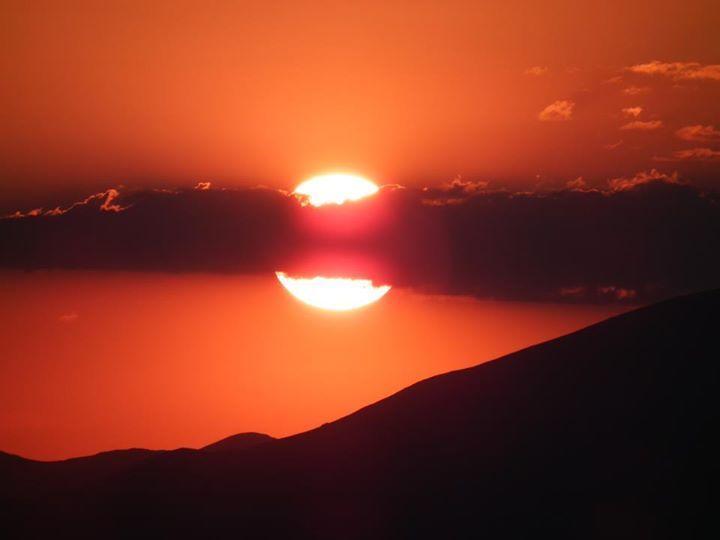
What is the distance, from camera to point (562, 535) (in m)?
76.2

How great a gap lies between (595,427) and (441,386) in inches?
958

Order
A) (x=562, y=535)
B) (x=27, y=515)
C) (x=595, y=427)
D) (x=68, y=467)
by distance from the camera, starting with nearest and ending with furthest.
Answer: (x=562, y=535) < (x=595, y=427) < (x=27, y=515) < (x=68, y=467)

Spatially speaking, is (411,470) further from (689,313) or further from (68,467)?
(68,467)

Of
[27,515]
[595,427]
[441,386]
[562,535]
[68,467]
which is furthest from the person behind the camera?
[68,467]

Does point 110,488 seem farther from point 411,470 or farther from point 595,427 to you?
point 595,427

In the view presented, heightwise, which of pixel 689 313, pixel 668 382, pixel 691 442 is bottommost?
pixel 691 442

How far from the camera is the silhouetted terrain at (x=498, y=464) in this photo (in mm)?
77875

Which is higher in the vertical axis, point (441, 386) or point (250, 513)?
point (441, 386)

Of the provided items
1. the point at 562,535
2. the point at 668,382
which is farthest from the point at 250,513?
the point at 668,382

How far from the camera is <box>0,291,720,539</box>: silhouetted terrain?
3066 inches

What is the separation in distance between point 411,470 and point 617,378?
70.8 feet

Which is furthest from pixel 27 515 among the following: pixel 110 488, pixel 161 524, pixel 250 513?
pixel 250 513

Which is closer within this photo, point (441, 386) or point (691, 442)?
point (691, 442)

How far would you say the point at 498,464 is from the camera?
87.8 metres
